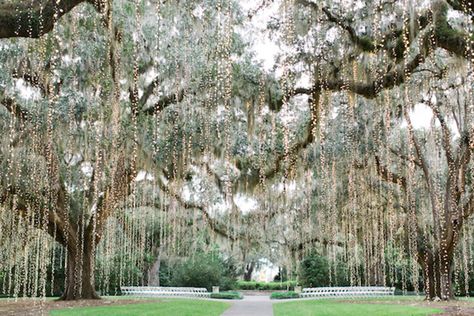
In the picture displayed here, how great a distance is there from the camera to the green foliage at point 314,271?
82.2ft

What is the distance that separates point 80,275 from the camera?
15375 mm

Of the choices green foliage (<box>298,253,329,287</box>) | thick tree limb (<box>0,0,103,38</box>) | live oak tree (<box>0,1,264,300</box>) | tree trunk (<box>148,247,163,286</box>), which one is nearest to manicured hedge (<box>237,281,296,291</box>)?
green foliage (<box>298,253,329,287</box>)

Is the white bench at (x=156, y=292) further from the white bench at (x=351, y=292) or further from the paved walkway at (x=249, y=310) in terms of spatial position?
the white bench at (x=351, y=292)

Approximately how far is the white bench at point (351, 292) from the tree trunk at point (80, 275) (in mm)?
9533

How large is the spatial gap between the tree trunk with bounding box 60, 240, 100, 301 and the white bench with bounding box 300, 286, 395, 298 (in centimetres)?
953

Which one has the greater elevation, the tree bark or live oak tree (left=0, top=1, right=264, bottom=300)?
live oak tree (left=0, top=1, right=264, bottom=300)

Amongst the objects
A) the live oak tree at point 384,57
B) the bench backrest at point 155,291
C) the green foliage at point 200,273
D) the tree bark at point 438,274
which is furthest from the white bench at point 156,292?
the live oak tree at point 384,57

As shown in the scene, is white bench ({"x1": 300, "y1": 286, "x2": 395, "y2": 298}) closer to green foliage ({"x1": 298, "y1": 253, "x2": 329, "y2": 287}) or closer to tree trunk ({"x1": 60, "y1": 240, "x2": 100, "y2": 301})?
green foliage ({"x1": 298, "y1": 253, "x2": 329, "y2": 287})

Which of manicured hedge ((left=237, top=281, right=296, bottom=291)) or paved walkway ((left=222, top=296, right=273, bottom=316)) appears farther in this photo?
manicured hedge ((left=237, top=281, right=296, bottom=291))

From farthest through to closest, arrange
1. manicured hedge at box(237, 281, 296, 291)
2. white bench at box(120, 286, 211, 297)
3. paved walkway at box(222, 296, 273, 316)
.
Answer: manicured hedge at box(237, 281, 296, 291)
white bench at box(120, 286, 211, 297)
paved walkway at box(222, 296, 273, 316)

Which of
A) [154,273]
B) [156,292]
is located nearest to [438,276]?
[156,292]

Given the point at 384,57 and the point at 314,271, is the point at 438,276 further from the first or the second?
the point at 314,271

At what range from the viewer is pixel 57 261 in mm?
21766

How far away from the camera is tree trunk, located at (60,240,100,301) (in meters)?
15.3
